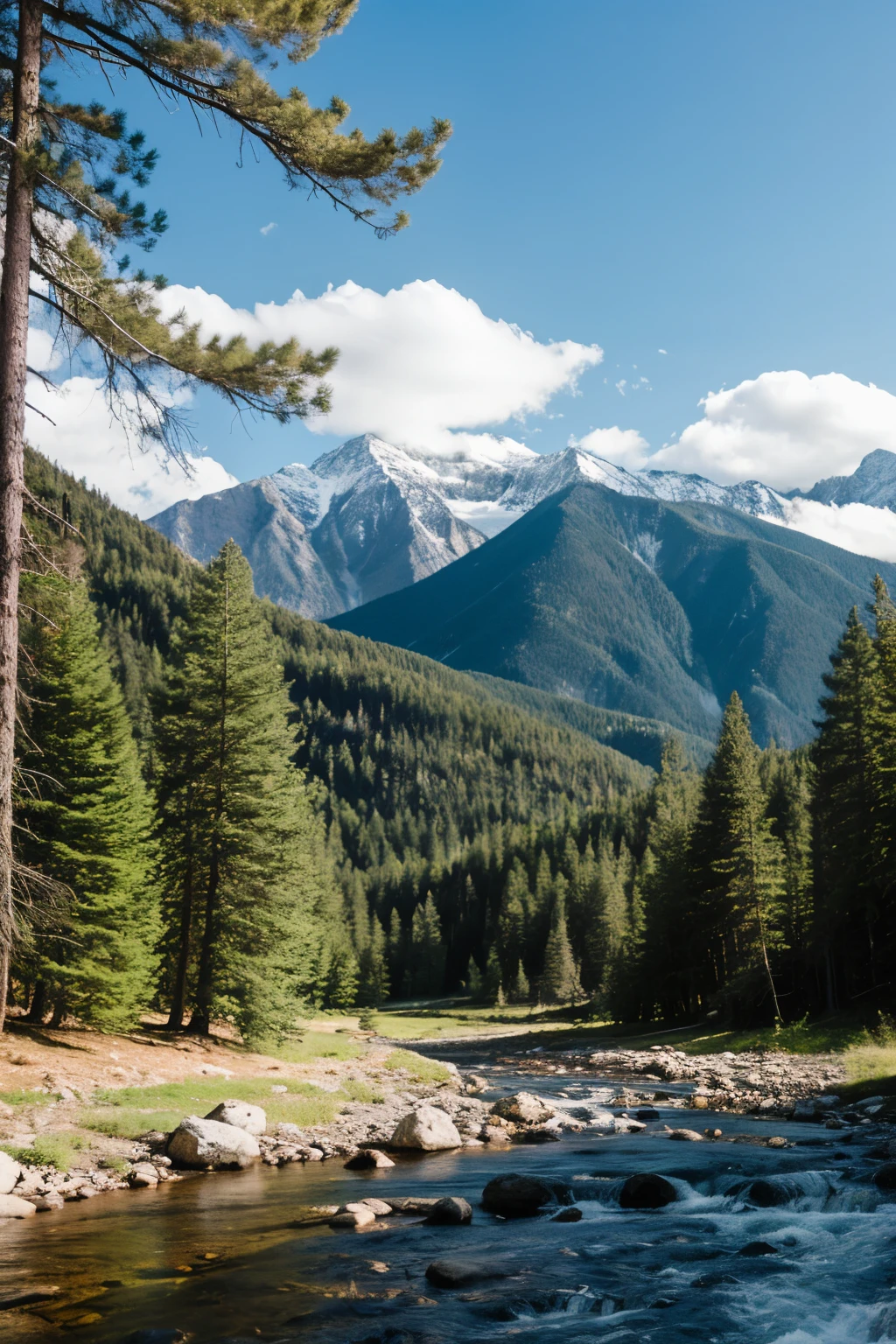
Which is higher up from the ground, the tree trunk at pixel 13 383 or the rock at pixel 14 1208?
the tree trunk at pixel 13 383

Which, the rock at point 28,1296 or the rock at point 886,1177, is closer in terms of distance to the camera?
the rock at point 28,1296

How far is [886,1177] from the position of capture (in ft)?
54.1

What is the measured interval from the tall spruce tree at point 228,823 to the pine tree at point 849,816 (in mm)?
24976

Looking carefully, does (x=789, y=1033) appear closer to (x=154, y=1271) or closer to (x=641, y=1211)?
(x=641, y=1211)

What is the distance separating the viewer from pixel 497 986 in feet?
377

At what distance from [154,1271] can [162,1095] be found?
35.3ft

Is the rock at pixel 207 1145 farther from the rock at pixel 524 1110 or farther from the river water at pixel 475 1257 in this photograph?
the rock at pixel 524 1110

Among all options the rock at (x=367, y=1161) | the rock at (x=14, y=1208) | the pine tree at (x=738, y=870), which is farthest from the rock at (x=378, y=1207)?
the pine tree at (x=738, y=870)

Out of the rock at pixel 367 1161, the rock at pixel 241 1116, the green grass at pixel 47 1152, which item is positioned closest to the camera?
the green grass at pixel 47 1152

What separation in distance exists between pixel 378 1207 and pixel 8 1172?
20.5ft

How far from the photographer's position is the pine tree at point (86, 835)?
24.5 meters

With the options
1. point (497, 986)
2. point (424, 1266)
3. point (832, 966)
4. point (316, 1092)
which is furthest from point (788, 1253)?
point (497, 986)

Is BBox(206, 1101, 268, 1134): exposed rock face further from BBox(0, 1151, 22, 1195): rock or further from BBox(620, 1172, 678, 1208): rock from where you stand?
BBox(620, 1172, 678, 1208): rock

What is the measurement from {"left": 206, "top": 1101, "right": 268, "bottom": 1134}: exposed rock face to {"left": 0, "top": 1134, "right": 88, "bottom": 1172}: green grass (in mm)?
3836
